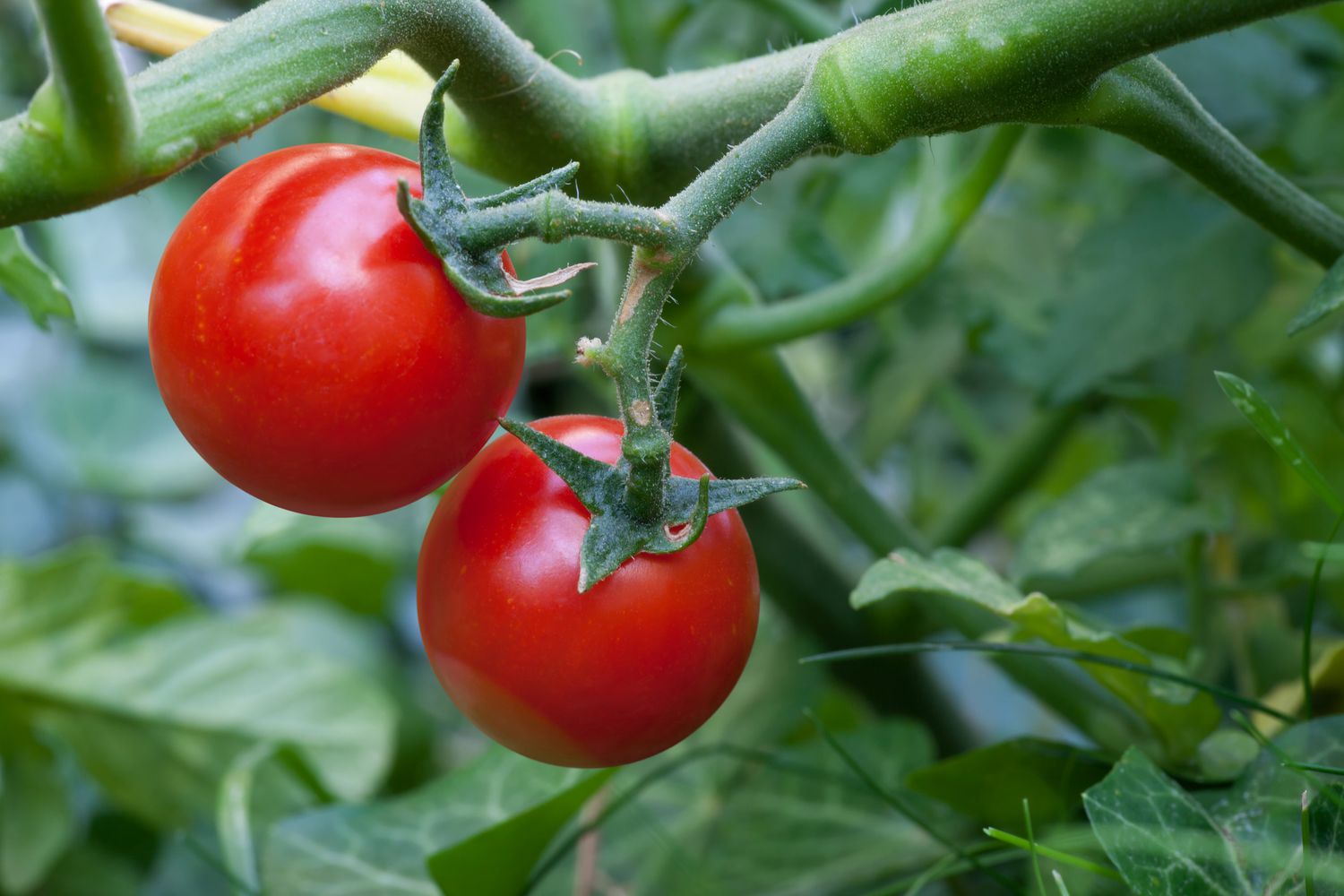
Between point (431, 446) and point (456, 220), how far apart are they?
0.07 meters

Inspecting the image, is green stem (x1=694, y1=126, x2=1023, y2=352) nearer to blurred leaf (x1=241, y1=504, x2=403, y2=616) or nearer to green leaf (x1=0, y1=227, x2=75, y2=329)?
green leaf (x1=0, y1=227, x2=75, y2=329)

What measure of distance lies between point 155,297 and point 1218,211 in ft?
1.97

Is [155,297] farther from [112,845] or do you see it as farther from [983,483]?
[112,845]

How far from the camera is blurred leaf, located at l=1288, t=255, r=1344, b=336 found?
370 mm

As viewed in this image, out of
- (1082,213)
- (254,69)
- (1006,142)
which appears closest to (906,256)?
(1006,142)

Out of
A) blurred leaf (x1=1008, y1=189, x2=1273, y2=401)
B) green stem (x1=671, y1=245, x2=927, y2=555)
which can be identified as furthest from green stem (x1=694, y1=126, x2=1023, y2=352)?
blurred leaf (x1=1008, y1=189, x2=1273, y2=401)

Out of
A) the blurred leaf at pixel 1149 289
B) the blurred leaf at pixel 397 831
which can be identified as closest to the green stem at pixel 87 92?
the blurred leaf at pixel 397 831

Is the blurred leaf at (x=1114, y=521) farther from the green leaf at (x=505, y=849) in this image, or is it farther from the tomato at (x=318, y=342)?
the tomato at (x=318, y=342)

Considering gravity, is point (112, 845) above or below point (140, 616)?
below

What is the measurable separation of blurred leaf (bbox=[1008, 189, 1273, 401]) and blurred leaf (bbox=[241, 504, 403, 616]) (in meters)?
0.65

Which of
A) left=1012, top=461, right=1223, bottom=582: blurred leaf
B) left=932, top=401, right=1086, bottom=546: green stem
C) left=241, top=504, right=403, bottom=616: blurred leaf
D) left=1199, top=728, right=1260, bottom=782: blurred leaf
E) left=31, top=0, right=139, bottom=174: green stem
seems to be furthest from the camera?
left=241, top=504, right=403, bottom=616: blurred leaf

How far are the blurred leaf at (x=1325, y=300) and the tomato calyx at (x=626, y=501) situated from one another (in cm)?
17

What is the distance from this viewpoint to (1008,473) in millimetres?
817

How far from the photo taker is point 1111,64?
359 millimetres
